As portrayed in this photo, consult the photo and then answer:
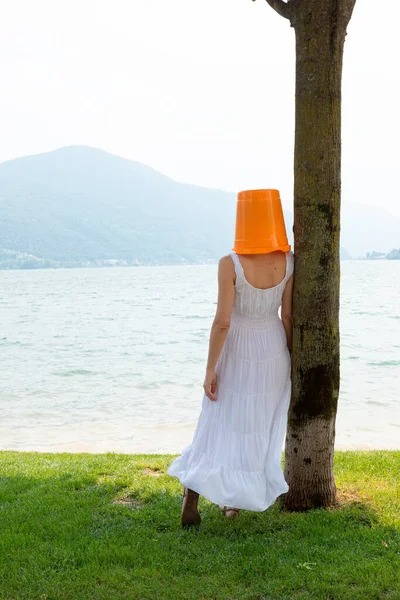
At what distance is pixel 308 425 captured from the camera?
4.11 metres

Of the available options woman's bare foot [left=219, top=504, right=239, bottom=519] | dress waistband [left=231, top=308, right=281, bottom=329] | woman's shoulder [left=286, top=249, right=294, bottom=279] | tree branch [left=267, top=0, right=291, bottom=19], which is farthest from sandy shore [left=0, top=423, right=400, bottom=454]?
tree branch [left=267, top=0, right=291, bottom=19]

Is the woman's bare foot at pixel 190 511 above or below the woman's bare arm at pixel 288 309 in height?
below

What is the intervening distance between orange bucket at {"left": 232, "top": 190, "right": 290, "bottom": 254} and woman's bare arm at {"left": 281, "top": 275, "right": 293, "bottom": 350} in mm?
267

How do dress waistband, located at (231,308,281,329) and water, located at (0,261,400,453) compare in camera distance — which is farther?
water, located at (0,261,400,453)

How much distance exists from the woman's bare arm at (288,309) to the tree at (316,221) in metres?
0.04

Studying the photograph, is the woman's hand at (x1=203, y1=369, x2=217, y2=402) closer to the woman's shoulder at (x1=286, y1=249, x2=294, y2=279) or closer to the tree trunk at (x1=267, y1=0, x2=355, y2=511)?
the tree trunk at (x1=267, y1=0, x2=355, y2=511)

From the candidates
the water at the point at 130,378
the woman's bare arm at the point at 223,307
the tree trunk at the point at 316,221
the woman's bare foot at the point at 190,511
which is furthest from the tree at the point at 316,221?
the water at the point at 130,378

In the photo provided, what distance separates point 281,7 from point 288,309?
1986 millimetres

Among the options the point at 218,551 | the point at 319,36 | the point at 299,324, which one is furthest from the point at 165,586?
the point at 319,36

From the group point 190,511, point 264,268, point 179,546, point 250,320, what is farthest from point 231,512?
point 264,268

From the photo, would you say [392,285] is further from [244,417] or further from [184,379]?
[244,417]

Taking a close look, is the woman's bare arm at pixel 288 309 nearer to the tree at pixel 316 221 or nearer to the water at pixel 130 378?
the tree at pixel 316 221

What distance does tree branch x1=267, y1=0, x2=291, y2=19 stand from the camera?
4.14 meters

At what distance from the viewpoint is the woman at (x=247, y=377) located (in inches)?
151
